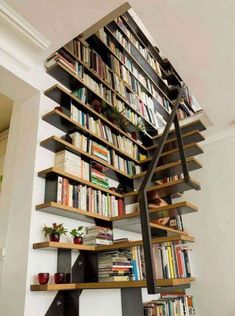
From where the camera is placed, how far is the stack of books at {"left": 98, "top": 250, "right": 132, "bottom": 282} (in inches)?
72.7

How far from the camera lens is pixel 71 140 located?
2324mm

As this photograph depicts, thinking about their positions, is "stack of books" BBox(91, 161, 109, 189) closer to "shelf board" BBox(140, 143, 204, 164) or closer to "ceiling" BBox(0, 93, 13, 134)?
"shelf board" BBox(140, 143, 204, 164)

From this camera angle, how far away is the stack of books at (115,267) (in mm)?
1847

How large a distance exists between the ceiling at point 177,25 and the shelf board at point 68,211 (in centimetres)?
132

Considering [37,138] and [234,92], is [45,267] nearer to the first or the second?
[37,138]

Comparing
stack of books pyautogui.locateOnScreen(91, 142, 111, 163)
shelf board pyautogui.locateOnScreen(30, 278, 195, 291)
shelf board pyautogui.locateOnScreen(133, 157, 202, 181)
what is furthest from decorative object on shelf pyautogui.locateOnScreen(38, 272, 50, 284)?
shelf board pyautogui.locateOnScreen(133, 157, 202, 181)

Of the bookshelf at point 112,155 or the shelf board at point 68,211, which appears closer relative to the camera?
the shelf board at point 68,211

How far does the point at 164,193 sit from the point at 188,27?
1.50 meters

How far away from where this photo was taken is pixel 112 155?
8.96ft

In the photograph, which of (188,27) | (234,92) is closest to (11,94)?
(188,27)

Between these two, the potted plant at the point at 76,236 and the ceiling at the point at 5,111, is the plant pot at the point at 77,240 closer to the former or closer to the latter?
the potted plant at the point at 76,236

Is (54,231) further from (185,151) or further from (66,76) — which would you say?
(185,151)

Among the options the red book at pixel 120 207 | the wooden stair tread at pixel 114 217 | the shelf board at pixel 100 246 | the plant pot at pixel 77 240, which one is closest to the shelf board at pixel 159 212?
the wooden stair tread at pixel 114 217

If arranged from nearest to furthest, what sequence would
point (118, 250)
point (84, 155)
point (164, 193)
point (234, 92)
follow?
point (118, 250), point (84, 155), point (164, 193), point (234, 92)
